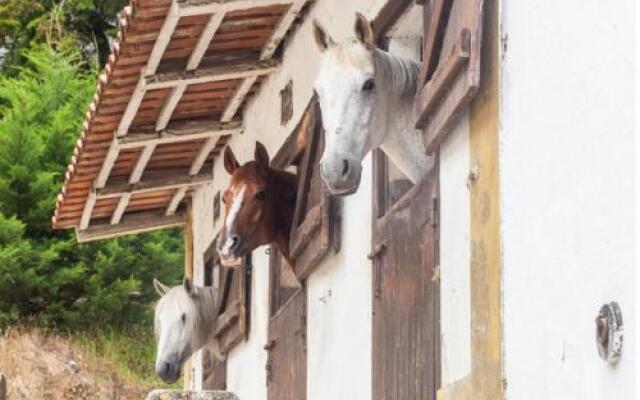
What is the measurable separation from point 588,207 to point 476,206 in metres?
1.78

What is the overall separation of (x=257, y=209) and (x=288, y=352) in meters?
1.21

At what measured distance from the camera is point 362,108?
9852mm

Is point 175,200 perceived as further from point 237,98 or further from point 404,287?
point 404,287

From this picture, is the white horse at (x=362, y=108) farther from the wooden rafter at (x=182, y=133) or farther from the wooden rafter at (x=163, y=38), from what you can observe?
the wooden rafter at (x=182, y=133)

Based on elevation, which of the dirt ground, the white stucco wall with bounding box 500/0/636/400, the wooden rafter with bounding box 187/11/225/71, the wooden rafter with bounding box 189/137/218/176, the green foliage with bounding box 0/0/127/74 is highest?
the green foliage with bounding box 0/0/127/74

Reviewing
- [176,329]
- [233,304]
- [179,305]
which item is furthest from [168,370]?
[233,304]

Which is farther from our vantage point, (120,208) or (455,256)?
(120,208)

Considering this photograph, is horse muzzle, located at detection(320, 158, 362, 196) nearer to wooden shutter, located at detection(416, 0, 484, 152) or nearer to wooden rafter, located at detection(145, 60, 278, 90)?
wooden shutter, located at detection(416, 0, 484, 152)

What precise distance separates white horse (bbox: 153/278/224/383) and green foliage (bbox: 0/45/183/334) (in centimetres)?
1127

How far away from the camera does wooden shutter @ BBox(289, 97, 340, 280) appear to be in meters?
12.9

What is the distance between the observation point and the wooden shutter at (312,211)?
12.9m

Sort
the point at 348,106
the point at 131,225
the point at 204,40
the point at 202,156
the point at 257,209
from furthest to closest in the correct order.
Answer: the point at 131,225 → the point at 202,156 → the point at 204,40 → the point at 257,209 → the point at 348,106

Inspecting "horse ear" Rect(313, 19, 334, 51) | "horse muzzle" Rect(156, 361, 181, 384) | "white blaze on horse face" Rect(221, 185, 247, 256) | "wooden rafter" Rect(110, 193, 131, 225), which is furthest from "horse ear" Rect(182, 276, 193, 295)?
"horse ear" Rect(313, 19, 334, 51)

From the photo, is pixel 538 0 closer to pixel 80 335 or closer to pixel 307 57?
pixel 307 57
